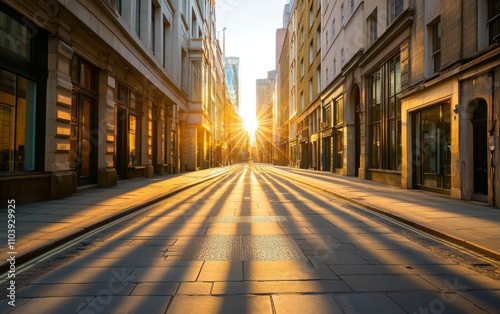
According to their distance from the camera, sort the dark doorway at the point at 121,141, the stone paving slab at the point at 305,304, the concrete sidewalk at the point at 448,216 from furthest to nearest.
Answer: the dark doorway at the point at 121,141 < the concrete sidewalk at the point at 448,216 < the stone paving slab at the point at 305,304

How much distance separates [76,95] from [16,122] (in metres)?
3.84

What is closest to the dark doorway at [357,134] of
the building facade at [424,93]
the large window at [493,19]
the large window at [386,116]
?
the building facade at [424,93]

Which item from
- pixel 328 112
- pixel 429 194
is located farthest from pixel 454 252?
pixel 328 112

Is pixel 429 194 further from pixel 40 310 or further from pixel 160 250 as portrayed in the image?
pixel 40 310

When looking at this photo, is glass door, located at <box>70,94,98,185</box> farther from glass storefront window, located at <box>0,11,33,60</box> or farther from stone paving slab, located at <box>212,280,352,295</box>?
stone paving slab, located at <box>212,280,352,295</box>

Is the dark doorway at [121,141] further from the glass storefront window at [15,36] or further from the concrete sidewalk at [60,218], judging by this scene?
the glass storefront window at [15,36]

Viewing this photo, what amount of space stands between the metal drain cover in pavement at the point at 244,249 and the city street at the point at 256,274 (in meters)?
0.02

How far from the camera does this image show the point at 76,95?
13953 millimetres

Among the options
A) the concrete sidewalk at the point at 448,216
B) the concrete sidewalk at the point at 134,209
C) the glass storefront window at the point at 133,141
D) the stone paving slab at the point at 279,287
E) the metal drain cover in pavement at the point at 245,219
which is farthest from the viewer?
the glass storefront window at the point at 133,141

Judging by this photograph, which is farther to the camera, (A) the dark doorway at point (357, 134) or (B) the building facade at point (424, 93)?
(A) the dark doorway at point (357, 134)

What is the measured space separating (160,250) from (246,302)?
2694 mm

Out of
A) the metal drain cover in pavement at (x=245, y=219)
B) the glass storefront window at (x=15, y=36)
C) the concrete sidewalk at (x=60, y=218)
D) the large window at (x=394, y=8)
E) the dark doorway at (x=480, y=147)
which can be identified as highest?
the large window at (x=394, y=8)

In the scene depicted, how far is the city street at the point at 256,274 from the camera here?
3861 millimetres

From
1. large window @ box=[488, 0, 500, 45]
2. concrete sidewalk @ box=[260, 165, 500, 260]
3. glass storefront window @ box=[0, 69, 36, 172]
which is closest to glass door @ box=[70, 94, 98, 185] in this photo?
glass storefront window @ box=[0, 69, 36, 172]
